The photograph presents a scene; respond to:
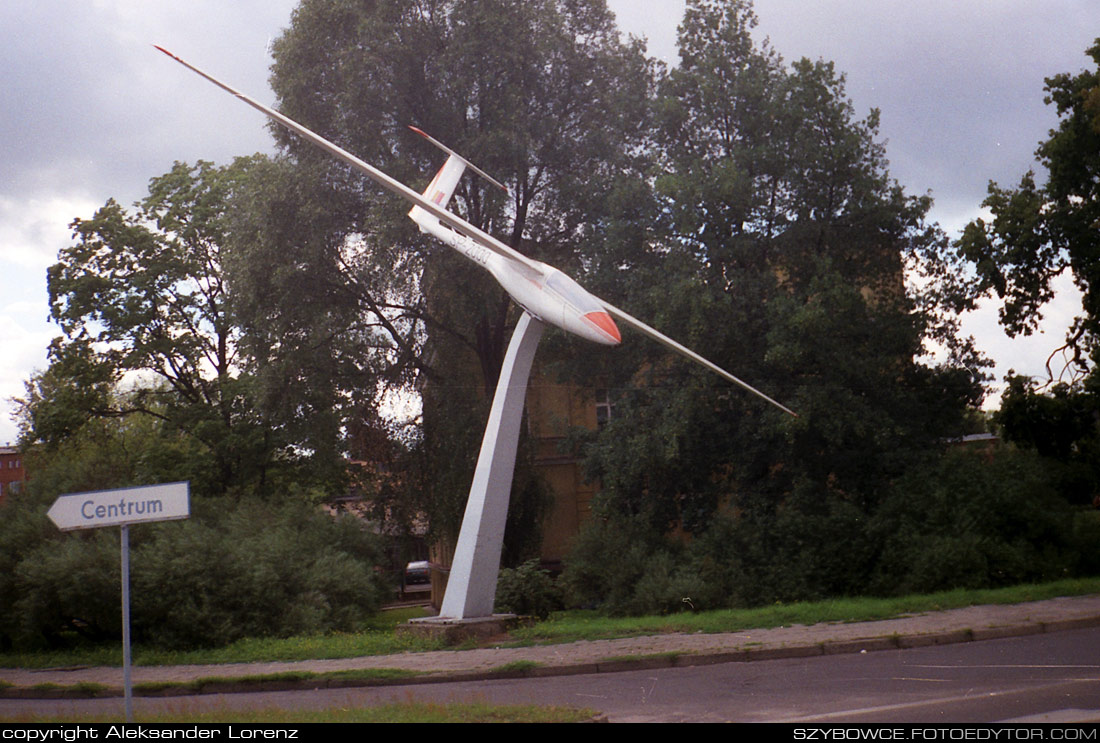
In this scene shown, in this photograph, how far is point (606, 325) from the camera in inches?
685

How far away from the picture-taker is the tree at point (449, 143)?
2753cm

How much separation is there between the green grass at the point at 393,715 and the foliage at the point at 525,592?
12.2 metres

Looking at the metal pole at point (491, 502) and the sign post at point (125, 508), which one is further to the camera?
the metal pole at point (491, 502)

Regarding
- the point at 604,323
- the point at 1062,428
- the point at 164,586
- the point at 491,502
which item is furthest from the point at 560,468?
the point at 604,323

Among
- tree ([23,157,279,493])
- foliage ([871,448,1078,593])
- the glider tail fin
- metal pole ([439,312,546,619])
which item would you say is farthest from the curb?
tree ([23,157,279,493])

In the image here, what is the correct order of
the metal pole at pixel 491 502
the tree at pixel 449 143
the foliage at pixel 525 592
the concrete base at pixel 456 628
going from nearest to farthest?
the concrete base at pixel 456 628 → the metal pole at pixel 491 502 → the foliage at pixel 525 592 → the tree at pixel 449 143

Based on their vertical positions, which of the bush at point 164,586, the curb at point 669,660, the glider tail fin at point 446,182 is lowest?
the curb at point 669,660

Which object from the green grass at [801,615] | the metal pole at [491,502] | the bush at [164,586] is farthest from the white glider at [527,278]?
the bush at [164,586]

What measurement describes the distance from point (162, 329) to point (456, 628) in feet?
86.0

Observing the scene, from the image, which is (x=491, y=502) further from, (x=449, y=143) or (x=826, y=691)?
(x=449, y=143)

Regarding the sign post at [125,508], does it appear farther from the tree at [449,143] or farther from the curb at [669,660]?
the tree at [449,143]

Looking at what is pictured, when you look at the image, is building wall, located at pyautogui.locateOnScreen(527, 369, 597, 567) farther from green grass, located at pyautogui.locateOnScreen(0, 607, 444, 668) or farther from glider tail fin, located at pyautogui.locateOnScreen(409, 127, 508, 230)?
green grass, located at pyautogui.locateOnScreen(0, 607, 444, 668)

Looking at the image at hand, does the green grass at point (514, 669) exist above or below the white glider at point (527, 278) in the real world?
below

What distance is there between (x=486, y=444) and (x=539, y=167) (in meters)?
13.4
